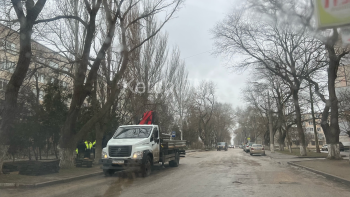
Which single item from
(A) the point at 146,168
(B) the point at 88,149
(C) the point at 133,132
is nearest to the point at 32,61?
(C) the point at 133,132

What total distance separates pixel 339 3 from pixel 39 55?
13.9 meters

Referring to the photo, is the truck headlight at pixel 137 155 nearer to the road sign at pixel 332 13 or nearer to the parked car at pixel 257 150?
the road sign at pixel 332 13

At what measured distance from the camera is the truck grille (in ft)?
40.6

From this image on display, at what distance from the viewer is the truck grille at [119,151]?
40.6ft

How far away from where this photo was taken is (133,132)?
14.0m

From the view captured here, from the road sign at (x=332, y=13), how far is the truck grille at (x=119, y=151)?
8714 millimetres

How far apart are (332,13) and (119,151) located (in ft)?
31.1

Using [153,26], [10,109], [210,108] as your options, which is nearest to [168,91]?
[153,26]

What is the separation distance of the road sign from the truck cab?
845cm

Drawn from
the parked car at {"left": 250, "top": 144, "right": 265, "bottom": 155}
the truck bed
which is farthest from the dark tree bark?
the parked car at {"left": 250, "top": 144, "right": 265, "bottom": 155}

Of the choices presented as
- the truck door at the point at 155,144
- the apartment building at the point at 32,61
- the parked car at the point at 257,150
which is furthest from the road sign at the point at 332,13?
the parked car at the point at 257,150

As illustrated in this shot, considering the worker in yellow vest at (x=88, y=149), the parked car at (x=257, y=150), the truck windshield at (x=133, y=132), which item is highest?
the truck windshield at (x=133, y=132)

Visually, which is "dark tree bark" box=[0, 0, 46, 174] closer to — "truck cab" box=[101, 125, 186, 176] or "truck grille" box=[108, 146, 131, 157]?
"truck cab" box=[101, 125, 186, 176]

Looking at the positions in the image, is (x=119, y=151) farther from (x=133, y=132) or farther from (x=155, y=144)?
(x=155, y=144)
